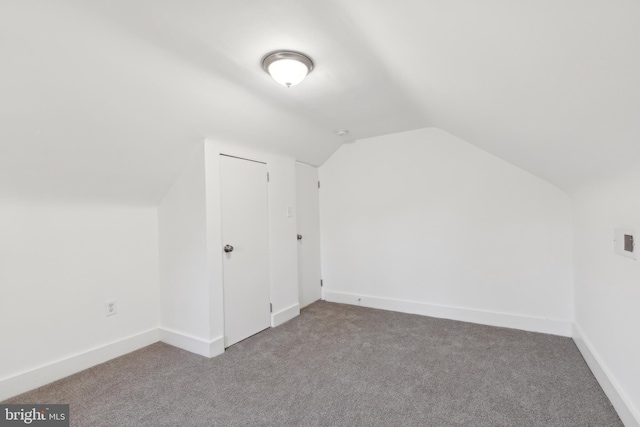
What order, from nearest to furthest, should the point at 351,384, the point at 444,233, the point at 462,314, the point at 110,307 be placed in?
the point at 351,384 < the point at 110,307 < the point at 462,314 < the point at 444,233

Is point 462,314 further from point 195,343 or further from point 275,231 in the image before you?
point 195,343

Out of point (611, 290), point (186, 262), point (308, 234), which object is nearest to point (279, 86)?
point (186, 262)

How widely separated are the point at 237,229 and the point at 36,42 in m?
1.80

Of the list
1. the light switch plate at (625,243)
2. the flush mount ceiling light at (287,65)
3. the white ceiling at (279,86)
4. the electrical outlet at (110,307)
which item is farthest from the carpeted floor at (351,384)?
the flush mount ceiling light at (287,65)

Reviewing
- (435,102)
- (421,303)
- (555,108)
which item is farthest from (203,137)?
(421,303)

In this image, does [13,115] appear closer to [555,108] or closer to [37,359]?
[37,359]

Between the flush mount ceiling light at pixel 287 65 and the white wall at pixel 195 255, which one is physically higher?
the flush mount ceiling light at pixel 287 65

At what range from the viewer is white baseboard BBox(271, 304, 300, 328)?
3141mm

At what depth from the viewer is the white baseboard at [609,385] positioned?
60.1 inches

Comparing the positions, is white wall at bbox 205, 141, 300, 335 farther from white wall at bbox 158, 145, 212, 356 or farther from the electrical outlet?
the electrical outlet

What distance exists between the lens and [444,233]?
3.30 m

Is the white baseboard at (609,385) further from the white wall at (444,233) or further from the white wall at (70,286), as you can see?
the white wall at (70,286)

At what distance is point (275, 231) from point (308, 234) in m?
0.72

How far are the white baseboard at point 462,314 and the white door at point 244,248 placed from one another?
48.5 inches
